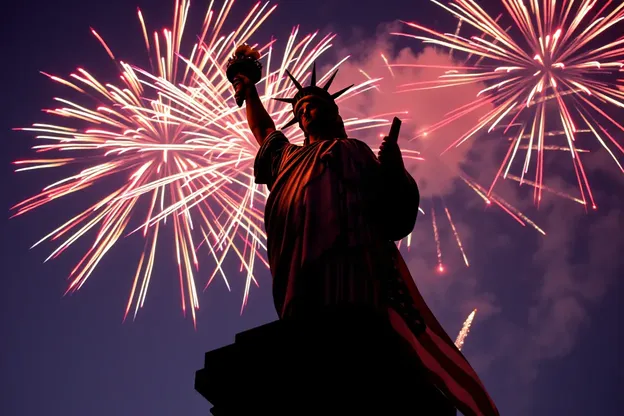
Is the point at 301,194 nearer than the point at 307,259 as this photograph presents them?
No

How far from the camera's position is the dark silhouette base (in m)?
5.84

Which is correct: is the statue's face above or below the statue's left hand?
above

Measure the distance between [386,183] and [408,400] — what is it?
8.67 feet

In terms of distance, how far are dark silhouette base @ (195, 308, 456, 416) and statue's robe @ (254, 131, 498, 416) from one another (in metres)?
0.28

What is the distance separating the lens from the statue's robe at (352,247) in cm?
678

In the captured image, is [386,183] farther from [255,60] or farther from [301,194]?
[255,60]

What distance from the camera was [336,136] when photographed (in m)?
9.44

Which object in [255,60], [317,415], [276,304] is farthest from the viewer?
[255,60]

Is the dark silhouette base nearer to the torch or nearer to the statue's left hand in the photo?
the statue's left hand

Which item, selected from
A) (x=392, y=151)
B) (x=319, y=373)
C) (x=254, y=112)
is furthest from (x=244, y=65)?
(x=319, y=373)

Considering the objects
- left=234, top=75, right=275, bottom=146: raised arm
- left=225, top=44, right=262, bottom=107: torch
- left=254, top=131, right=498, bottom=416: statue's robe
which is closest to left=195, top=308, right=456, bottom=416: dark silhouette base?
left=254, top=131, right=498, bottom=416: statue's robe

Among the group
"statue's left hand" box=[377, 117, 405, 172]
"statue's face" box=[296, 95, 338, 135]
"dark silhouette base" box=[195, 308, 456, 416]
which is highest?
"statue's face" box=[296, 95, 338, 135]

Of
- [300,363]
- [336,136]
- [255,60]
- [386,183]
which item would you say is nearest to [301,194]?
[386,183]

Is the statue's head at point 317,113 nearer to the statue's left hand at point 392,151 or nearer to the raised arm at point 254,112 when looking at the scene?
the raised arm at point 254,112
